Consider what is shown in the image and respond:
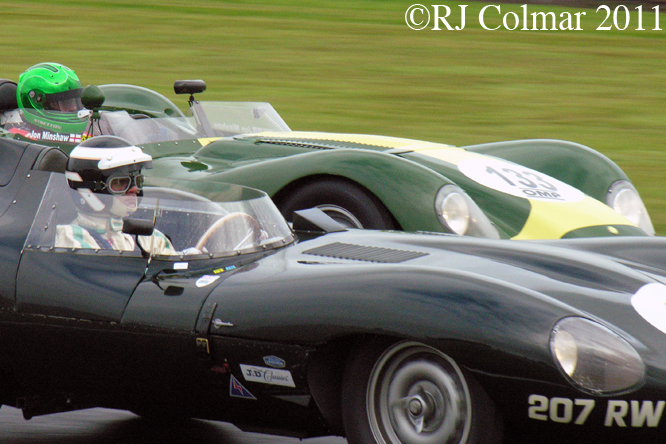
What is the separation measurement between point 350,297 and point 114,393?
111 centimetres

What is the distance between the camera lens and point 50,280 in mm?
4070

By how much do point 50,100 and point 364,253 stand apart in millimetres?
4351

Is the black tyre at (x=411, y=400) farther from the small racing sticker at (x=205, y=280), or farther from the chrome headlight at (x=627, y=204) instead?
the chrome headlight at (x=627, y=204)

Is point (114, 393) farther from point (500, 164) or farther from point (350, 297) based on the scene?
point (500, 164)

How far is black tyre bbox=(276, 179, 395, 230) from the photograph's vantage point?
236 inches

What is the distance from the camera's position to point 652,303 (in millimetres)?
3664

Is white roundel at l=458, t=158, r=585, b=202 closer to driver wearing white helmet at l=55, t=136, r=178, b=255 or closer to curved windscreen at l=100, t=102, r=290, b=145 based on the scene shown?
curved windscreen at l=100, t=102, r=290, b=145

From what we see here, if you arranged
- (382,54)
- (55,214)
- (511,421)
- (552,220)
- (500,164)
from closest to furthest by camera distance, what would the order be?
1. (511,421)
2. (55,214)
3. (552,220)
4. (500,164)
5. (382,54)

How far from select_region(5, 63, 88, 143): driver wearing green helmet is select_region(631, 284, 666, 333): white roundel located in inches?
193

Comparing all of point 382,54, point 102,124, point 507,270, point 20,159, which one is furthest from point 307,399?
point 382,54

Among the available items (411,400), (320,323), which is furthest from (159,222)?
(411,400)

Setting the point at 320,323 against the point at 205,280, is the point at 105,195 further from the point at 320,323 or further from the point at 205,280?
the point at 320,323

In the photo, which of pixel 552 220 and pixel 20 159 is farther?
pixel 552 220

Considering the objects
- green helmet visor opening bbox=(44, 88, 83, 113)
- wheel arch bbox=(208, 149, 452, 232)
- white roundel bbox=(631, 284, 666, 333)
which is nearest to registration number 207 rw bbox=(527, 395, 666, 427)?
white roundel bbox=(631, 284, 666, 333)
